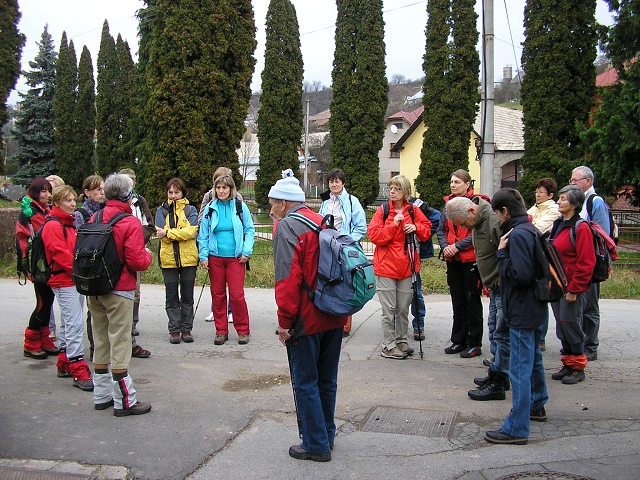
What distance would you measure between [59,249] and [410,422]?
11.5 feet

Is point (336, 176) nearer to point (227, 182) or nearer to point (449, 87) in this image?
point (227, 182)

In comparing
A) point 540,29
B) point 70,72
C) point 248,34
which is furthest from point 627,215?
point 70,72

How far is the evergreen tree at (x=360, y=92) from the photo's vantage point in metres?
29.0

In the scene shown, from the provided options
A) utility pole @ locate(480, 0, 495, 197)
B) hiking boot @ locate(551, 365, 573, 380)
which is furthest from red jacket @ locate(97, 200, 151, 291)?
utility pole @ locate(480, 0, 495, 197)

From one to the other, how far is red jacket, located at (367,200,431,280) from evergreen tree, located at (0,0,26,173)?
28973 mm

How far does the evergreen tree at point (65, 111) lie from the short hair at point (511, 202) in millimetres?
37761

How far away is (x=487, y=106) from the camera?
11.2 meters

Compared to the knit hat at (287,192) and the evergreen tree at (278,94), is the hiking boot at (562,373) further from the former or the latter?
the evergreen tree at (278,94)

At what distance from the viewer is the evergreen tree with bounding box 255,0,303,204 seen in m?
32.6

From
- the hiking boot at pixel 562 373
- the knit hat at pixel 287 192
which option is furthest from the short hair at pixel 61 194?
the hiking boot at pixel 562 373

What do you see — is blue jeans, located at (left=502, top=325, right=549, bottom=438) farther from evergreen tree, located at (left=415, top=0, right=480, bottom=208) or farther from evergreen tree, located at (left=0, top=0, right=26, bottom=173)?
evergreen tree, located at (left=0, top=0, right=26, bottom=173)

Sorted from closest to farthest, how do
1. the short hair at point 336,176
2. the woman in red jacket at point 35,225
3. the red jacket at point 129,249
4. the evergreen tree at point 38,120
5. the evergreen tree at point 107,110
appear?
1. the red jacket at point 129,249
2. the woman in red jacket at point 35,225
3. the short hair at point 336,176
4. the evergreen tree at point 107,110
5. the evergreen tree at point 38,120

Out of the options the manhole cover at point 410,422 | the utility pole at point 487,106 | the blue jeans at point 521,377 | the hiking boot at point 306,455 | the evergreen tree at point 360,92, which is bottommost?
the manhole cover at point 410,422

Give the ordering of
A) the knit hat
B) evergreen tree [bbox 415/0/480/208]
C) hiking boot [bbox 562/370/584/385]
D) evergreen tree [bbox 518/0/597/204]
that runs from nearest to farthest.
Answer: the knit hat, hiking boot [bbox 562/370/584/385], evergreen tree [bbox 518/0/597/204], evergreen tree [bbox 415/0/480/208]
